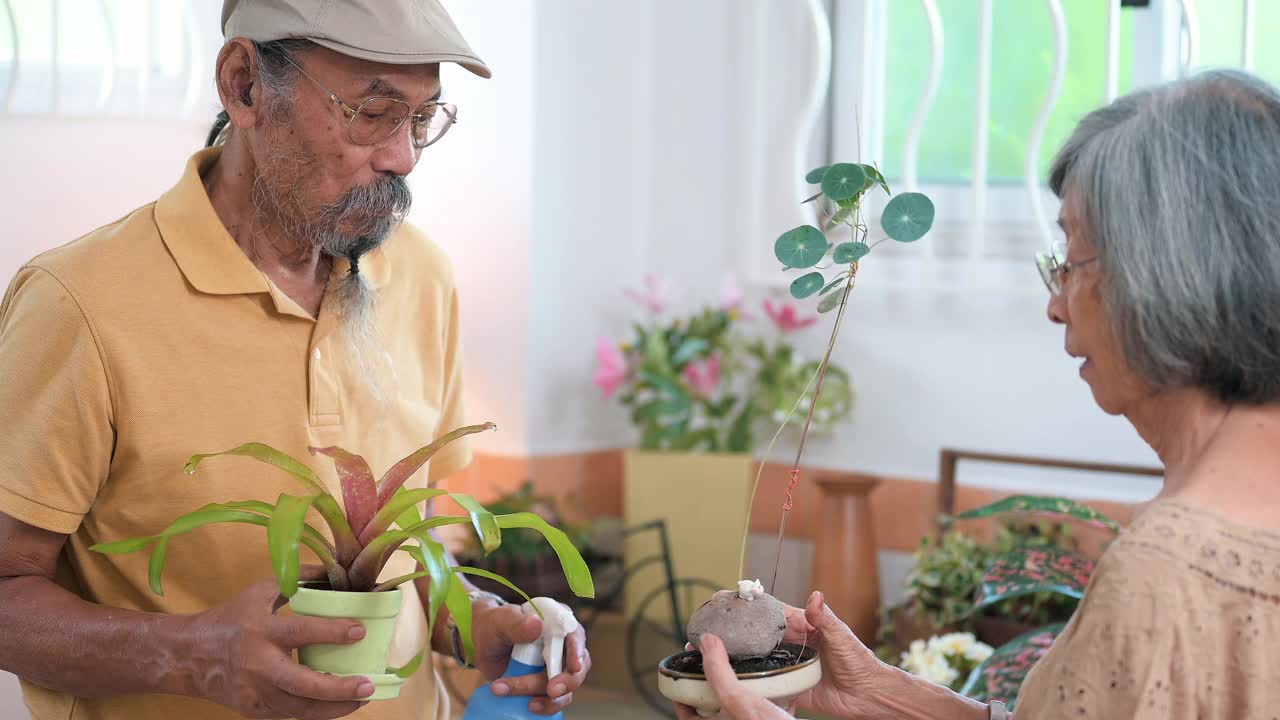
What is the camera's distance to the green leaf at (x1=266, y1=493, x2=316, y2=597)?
1.07m

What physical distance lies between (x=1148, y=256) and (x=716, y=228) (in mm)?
2158

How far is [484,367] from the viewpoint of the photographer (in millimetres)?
3031

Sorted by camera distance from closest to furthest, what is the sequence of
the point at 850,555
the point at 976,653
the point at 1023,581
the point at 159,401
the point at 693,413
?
1. the point at 159,401
2. the point at 1023,581
3. the point at 976,653
4. the point at 850,555
5. the point at 693,413

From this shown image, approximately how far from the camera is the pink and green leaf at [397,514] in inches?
46.9

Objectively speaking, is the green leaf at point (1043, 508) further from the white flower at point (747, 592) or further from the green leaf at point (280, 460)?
the green leaf at point (280, 460)

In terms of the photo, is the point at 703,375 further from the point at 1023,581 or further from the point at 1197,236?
the point at 1197,236

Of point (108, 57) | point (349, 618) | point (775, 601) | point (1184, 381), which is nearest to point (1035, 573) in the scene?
point (775, 601)

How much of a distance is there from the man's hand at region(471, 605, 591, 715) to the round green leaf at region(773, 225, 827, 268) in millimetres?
475

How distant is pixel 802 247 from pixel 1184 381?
1.36 ft

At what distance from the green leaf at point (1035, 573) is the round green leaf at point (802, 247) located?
81 centimetres

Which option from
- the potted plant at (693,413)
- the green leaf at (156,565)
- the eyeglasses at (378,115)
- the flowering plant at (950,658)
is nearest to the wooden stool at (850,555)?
the potted plant at (693,413)

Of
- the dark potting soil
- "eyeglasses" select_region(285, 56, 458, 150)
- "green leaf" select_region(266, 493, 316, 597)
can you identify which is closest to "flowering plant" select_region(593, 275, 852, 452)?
"eyeglasses" select_region(285, 56, 458, 150)

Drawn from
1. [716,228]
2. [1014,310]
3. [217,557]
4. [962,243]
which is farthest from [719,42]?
[217,557]

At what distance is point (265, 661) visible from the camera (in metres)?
1.14
